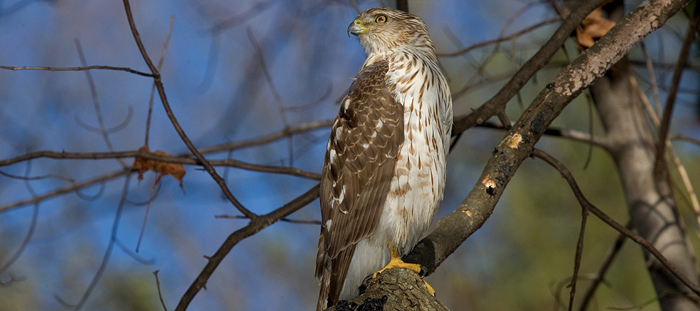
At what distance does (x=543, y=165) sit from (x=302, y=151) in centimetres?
512

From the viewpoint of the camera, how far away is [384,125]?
3422 millimetres

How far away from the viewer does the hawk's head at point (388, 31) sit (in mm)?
4199

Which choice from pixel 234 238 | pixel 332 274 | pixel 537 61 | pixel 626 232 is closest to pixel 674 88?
pixel 537 61

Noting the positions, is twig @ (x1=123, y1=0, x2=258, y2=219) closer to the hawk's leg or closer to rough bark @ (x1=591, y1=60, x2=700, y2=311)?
the hawk's leg

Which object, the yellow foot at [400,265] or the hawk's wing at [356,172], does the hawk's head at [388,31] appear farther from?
the yellow foot at [400,265]

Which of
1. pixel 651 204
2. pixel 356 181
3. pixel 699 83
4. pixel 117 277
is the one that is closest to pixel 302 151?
pixel 356 181

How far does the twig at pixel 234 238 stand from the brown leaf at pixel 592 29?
2.01 meters

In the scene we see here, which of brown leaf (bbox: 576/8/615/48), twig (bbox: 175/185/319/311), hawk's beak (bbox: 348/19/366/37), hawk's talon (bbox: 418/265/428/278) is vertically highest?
hawk's beak (bbox: 348/19/366/37)

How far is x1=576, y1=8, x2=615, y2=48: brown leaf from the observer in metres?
4.30

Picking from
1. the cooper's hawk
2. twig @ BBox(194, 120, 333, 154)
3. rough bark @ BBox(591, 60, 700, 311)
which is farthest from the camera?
twig @ BBox(194, 120, 333, 154)

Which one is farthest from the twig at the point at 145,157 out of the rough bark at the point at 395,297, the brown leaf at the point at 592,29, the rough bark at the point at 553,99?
the brown leaf at the point at 592,29

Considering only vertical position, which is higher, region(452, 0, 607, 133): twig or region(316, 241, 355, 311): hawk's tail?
region(452, 0, 607, 133): twig

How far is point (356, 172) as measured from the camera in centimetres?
350

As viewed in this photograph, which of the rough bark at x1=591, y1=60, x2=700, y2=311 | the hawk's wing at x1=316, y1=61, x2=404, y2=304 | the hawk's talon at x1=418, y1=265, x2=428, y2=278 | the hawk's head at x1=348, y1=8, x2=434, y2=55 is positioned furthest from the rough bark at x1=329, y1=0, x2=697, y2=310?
the rough bark at x1=591, y1=60, x2=700, y2=311
